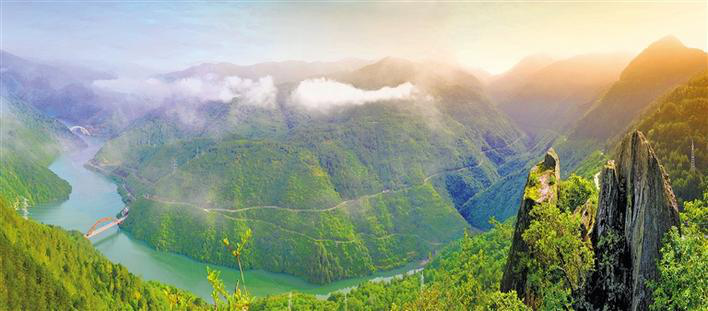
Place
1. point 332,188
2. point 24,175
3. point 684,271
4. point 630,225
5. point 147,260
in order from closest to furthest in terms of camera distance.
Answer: point 684,271 → point 630,225 → point 147,260 → point 332,188 → point 24,175

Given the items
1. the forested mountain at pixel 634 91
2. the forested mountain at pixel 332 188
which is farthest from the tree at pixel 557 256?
Answer: the forested mountain at pixel 634 91

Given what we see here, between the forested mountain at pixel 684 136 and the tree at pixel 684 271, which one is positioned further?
the forested mountain at pixel 684 136

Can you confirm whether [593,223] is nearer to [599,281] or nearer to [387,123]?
[599,281]

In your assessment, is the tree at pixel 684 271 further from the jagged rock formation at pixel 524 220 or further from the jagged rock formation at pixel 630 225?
the jagged rock formation at pixel 524 220

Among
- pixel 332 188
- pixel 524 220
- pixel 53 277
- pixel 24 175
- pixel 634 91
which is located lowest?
pixel 24 175

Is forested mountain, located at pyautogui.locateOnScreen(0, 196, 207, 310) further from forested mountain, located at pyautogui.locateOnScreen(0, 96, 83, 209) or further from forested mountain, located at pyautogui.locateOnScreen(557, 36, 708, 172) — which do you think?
forested mountain, located at pyautogui.locateOnScreen(557, 36, 708, 172)

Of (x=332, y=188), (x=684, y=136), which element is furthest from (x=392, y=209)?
(x=684, y=136)

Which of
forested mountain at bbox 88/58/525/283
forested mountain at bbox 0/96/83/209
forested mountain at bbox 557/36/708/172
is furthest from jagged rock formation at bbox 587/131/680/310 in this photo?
forested mountain at bbox 0/96/83/209

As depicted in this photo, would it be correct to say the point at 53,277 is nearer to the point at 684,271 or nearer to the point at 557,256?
the point at 557,256
